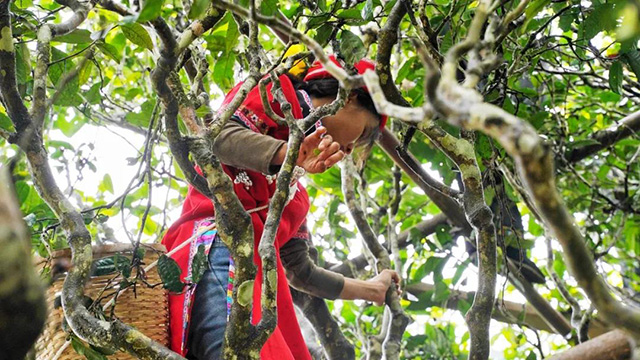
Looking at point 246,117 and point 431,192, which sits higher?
point 431,192

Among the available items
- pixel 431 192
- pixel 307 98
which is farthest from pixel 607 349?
pixel 431 192

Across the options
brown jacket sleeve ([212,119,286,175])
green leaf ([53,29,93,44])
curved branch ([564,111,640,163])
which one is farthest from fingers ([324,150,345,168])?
curved branch ([564,111,640,163])

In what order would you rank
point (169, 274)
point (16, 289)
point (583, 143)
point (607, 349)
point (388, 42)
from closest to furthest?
1. point (16, 289)
2. point (607, 349)
3. point (169, 274)
4. point (388, 42)
5. point (583, 143)

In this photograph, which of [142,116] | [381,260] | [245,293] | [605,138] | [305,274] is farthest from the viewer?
[605,138]

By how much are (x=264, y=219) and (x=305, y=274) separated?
464 mm

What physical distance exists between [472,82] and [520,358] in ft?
13.4

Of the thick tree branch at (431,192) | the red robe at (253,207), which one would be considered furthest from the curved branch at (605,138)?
the red robe at (253,207)

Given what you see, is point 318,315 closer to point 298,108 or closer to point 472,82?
point 298,108

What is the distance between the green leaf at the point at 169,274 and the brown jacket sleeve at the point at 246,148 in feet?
0.97

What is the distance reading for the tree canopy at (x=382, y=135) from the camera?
2.68ft

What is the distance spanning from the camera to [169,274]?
1432 millimetres

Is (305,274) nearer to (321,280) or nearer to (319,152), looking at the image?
(321,280)

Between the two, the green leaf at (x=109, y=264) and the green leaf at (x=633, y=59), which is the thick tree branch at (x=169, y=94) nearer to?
the green leaf at (x=109, y=264)

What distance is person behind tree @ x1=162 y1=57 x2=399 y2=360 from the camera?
163 cm
